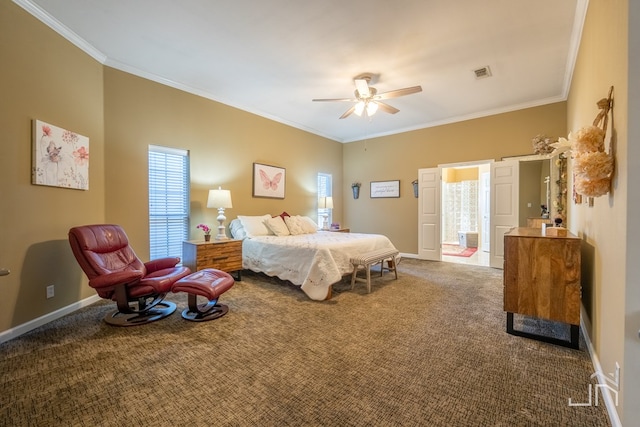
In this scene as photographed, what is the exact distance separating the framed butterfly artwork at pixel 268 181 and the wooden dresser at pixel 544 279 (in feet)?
13.8

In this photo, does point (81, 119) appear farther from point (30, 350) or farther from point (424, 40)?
point (424, 40)

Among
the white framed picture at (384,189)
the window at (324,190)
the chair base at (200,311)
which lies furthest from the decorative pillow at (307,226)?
the chair base at (200,311)

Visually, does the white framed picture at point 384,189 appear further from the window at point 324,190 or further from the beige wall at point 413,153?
the window at point 324,190

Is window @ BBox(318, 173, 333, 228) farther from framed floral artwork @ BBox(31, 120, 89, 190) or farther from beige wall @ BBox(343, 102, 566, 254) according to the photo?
framed floral artwork @ BBox(31, 120, 89, 190)

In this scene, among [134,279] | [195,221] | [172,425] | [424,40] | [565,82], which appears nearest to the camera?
[172,425]

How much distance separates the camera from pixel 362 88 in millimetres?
3775

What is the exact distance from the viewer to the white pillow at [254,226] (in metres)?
4.69

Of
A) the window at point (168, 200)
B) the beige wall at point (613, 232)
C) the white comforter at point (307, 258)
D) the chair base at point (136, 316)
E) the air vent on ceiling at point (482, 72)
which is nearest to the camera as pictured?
the beige wall at point (613, 232)

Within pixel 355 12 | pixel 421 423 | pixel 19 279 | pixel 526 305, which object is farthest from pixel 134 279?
pixel 526 305

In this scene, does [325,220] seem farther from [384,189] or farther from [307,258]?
[307,258]

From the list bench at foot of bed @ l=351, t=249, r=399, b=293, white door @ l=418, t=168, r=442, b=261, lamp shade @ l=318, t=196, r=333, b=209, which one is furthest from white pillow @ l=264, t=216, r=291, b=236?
white door @ l=418, t=168, r=442, b=261

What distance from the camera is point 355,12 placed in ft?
8.59

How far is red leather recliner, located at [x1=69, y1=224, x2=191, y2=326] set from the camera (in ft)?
8.41

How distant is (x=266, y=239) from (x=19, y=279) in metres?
2.66
